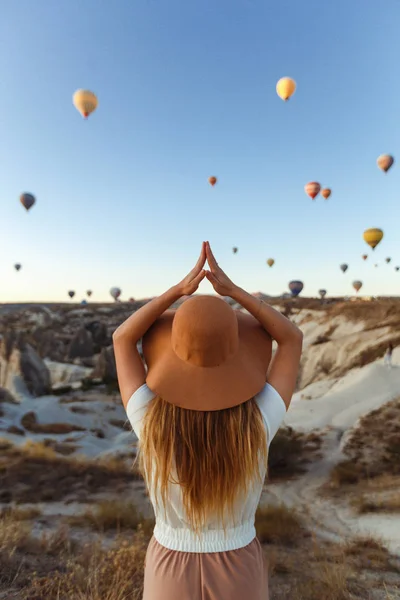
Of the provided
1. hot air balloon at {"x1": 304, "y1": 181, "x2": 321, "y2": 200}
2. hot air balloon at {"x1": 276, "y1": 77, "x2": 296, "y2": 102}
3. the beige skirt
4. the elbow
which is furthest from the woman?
hot air balloon at {"x1": 304, "y1": 181, "x2": 321, "y2": 200}

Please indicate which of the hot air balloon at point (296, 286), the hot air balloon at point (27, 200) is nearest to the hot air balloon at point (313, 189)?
the hot air balloon at point (296, 286)

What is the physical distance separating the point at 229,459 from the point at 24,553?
172 inches

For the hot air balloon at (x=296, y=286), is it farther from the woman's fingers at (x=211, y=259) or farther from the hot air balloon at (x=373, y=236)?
the woman's fingers at (x=211, y=259)

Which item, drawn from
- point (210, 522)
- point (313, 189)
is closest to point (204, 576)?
point (210, 522)

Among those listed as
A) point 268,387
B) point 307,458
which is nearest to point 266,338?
point 268,387

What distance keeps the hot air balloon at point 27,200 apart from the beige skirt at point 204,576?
2950 centimetres

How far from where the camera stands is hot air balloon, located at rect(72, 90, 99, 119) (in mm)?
19578

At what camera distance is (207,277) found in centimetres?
156

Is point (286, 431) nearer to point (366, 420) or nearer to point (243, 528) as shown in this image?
point (366, 420)

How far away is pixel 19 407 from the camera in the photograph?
14.7 metres

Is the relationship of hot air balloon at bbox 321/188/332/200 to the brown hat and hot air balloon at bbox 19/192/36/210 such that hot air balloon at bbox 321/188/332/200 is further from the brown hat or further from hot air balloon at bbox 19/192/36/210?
the brown hat

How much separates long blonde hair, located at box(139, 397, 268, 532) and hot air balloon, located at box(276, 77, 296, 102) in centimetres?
2359

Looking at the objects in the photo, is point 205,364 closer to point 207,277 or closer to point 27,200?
point 207,277

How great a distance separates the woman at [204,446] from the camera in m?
1.33
